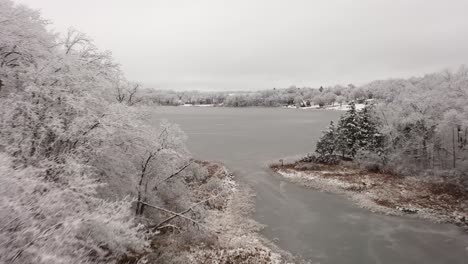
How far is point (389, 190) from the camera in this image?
28.9m

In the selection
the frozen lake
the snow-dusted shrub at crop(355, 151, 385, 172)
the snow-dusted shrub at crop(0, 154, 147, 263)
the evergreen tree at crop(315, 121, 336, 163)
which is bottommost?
the frozen lake

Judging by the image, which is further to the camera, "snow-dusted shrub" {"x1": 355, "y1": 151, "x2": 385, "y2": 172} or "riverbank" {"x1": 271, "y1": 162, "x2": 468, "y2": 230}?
"snow-dusted shrub" {"x1": 355, "y1": 151, "x2": 385, "y2": 172}

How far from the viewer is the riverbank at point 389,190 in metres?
23.8

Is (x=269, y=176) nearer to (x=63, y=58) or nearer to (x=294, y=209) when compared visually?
(x=294, y=209)

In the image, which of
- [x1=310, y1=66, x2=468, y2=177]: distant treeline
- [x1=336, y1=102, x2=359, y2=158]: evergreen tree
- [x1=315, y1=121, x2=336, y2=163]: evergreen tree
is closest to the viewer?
[x1=310, y1=66, x2=468, y2=177]: distant treeline

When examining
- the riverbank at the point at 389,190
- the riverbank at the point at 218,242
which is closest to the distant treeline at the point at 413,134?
the riverbank at the point at 389,190

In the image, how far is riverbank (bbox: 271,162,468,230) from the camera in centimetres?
2383

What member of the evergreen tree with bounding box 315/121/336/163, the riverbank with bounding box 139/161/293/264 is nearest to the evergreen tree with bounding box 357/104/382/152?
the evergreen tree with bounding box 315/121/336/163

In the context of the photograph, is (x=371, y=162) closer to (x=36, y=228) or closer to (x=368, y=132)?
(x=368, y=132)

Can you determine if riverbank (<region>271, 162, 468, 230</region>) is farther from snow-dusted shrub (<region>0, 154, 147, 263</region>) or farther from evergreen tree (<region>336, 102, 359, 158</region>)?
snow-dusted shrub (<region>0, 154, 147, 263</region>)

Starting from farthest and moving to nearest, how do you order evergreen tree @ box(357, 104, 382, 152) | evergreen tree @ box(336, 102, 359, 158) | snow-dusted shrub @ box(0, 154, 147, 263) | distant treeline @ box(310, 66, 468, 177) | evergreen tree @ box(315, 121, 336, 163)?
1. evergreen tree @ box(336, 102, 359, 158)
2. evergreen tree @ box(315, 121, 336, 163)
3. evergreen tree @ box(357, 104, 382, 152)
4. distant treeline @ box(310, 66, 468, 177)
5. snow-dusted shrub @ box(0, 154, 147, 263)

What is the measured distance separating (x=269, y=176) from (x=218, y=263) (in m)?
18.6

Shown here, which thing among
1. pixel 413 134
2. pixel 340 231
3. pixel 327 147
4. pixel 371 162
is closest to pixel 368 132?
pixel 371 162

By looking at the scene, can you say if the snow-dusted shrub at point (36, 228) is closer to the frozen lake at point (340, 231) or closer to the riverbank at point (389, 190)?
the frozen lake at point (340, 231)
